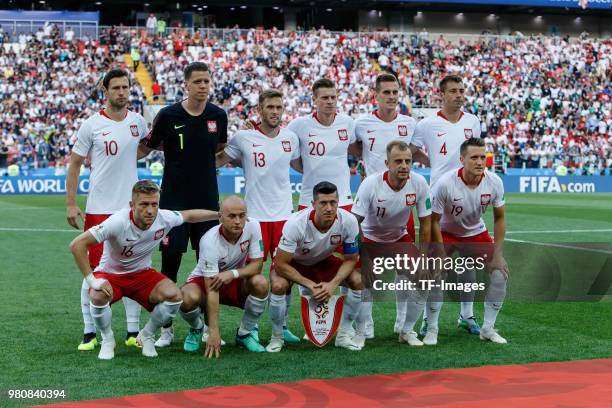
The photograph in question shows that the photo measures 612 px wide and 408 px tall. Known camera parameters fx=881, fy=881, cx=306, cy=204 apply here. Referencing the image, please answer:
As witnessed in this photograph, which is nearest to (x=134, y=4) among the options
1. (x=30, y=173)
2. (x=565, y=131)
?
(x=30, y=173)

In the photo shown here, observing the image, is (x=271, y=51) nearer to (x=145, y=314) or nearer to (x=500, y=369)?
(x=145, y=314)

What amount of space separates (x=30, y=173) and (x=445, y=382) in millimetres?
27798

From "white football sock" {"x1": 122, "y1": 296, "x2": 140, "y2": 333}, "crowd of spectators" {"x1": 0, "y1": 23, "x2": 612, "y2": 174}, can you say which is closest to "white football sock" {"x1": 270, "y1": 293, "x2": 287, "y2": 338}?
"white football sock" {"x1": 122, "y1": 296, "x2": 140, "y2": 333}

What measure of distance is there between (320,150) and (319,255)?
1220 millimetres

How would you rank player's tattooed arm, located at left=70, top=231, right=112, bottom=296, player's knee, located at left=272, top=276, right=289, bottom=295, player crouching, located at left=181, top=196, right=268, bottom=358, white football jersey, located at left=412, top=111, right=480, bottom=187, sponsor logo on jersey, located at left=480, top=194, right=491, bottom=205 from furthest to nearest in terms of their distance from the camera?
1. white football jersey, located at left=412, top=111, right=480, bottom=187
2. sponsor logo on jersey, located at left=480, top=194, right=491, bottom=205
3. player's knee, located at left=272, top=276, right=289, bottom=295
4. player crouching, located at left=181, top=196, right=268, bottom=358
5. player's tattooed arm, located at left=70, top=231, right=112, bottom=296

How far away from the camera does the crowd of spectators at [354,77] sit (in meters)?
36.6

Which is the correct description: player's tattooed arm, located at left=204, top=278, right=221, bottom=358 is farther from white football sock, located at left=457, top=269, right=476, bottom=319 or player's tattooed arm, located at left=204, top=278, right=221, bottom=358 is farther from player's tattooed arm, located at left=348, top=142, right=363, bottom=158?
white football sock, located at left=457, top=269, right=476, bottom=319

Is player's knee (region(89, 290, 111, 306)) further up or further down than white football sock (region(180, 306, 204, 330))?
further up

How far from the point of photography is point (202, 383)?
6152mm

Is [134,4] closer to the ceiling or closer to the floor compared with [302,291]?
closer to the ceiling

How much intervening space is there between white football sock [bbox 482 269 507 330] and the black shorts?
251 centimetres

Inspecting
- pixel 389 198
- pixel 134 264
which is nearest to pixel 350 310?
pixel 389 198

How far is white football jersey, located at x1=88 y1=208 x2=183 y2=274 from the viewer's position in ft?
23.0

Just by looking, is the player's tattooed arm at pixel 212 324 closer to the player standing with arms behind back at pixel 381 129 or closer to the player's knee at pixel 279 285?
the player's knee at pixel 279 285
